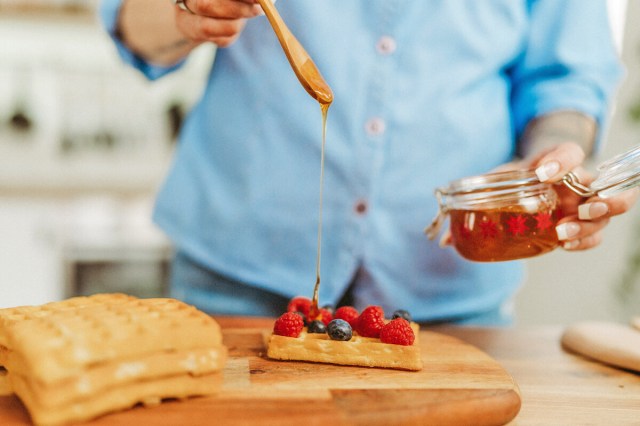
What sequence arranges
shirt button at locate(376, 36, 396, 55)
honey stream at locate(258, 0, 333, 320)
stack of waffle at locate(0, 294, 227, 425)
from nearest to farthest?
stack of waffle at locate(0, 294, 227, 425)
honey stream at locate(258, 0, 333, 320)
shirt button at locate(376, 36, 396, 55)

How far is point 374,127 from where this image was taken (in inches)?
56.7

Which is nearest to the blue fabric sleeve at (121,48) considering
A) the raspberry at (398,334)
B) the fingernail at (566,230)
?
the raspberry at (398,334)

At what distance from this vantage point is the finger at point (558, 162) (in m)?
1.14

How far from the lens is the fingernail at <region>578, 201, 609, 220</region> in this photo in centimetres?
117

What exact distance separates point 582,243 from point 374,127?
1.54ft

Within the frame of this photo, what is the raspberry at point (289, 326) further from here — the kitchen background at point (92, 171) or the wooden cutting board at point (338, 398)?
the kitchen background at point (92, 171)

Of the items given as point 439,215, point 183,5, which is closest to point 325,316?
point 439,215

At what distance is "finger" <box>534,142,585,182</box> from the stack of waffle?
1.93ft

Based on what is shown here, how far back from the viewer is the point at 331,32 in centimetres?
143

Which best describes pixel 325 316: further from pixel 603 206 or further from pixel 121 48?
pixel 121 48

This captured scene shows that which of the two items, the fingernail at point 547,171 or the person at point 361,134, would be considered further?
the person at point 361,134

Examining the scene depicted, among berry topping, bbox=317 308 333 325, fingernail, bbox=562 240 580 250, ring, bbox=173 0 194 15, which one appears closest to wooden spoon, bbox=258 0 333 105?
ring, bbox=173 0 194 15

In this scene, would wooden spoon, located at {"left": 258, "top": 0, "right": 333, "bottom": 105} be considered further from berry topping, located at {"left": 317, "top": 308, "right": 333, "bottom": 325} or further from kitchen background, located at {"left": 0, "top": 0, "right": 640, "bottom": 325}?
kitchen background, located at {"left": 0, "top": 0, "right": 640, "bottom": 325}

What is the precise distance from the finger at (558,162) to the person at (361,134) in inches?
6.5
